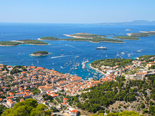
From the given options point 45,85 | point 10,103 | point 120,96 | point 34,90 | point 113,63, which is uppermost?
point 120,96

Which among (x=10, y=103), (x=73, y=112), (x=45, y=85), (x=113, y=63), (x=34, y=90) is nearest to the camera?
(x=73, y=112)

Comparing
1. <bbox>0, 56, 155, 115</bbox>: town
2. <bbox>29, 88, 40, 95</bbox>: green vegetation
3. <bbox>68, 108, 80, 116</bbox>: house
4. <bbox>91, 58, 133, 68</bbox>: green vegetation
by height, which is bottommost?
<bbox>29, 88, 40, 95</bbox>: green vegetation

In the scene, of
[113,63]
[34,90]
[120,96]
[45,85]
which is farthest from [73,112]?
[113,63]

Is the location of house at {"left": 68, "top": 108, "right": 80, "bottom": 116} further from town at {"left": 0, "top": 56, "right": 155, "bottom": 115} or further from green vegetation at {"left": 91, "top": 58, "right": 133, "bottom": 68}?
green vegetation at {"left": 91, "top": 58, "right": 133, "bottom": 68}

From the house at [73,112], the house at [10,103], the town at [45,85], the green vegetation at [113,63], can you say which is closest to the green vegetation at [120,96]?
the house at [73,112]

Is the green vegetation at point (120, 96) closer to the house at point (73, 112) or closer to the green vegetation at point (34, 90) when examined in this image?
the house at point (73, 112)

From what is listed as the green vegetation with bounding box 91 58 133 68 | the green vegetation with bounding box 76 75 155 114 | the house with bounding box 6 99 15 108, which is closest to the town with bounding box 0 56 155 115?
the house with bounding box 6 99 15 108

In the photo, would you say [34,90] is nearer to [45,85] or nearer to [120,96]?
[45,85]

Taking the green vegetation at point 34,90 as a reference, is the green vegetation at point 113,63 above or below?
above

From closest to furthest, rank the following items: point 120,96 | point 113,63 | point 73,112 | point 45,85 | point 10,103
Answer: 1. point 73,112
2. point 120,96
3. point 10,103
4. point 45,85
5. point 113,63
